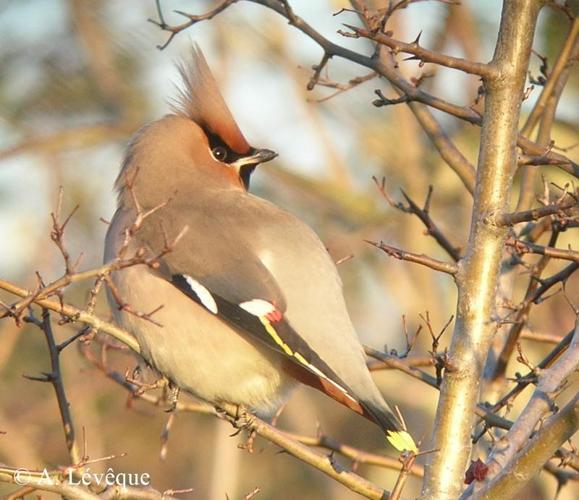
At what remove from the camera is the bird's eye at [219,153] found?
15.2ft

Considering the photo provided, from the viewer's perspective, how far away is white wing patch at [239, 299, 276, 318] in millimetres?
3670

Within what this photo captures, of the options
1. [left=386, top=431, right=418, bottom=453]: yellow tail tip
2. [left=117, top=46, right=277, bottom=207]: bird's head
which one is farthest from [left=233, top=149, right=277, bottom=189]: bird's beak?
[left=386, top=431, right=418, bottom=453]: yellow tail tip

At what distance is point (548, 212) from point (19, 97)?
5.13 m

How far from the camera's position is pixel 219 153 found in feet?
15.3

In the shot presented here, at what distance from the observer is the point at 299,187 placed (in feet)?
24.3

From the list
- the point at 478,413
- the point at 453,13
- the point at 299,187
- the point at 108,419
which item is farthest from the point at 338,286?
the point at 108,419

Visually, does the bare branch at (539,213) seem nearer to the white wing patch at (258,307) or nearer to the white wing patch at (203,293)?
the white wing patch at (258,307)

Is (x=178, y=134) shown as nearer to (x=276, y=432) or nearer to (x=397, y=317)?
(x=276, y=432)

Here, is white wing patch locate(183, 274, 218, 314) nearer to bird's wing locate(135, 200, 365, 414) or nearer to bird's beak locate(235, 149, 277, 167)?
bird's wing locate(135, 200, 365, 414)

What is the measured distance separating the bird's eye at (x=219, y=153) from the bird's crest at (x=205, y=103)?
33 millimetres

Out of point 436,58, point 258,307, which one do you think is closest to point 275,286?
point 258,307

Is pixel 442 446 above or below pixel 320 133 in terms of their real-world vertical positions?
below

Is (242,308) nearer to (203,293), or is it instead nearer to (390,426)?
(203,293)

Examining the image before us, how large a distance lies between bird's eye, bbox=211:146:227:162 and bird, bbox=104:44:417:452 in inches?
17.6
